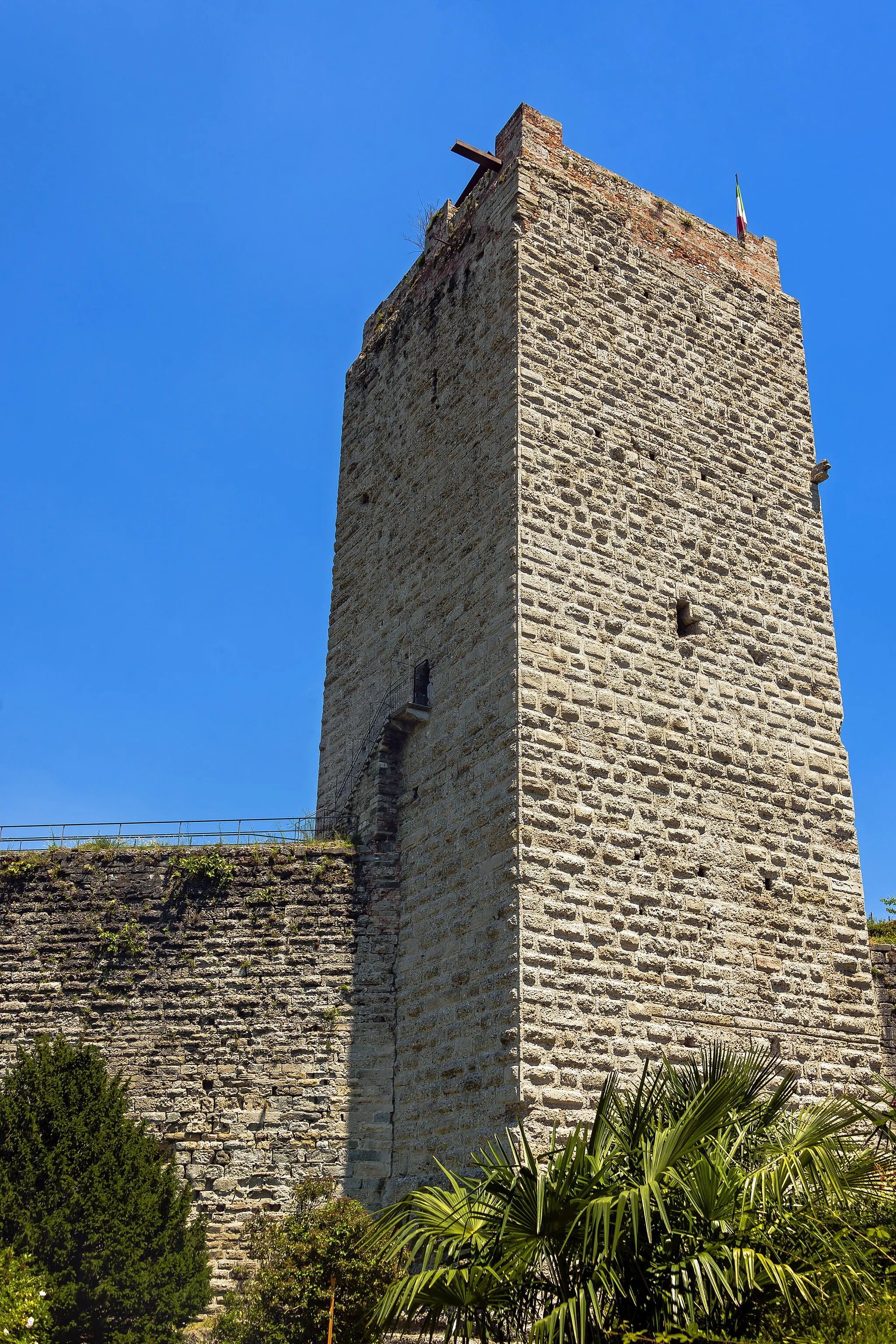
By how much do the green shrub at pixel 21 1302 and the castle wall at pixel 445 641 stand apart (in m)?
2.88

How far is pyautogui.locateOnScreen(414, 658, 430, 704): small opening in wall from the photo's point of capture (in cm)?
1080

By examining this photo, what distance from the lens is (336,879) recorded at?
10.7 metres

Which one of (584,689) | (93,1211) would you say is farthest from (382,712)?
(93,1211)

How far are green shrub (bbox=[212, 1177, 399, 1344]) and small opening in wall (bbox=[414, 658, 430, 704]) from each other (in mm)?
4372

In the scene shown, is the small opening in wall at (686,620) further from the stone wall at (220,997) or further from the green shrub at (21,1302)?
the green shrub at (21,1302)

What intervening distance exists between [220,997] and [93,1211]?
7.54 feet

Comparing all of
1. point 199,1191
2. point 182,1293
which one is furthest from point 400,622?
point 182,1293

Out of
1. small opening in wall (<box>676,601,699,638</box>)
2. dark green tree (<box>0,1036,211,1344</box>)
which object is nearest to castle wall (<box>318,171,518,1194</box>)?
small opening in wall (<box>676,601,699,638</box>)

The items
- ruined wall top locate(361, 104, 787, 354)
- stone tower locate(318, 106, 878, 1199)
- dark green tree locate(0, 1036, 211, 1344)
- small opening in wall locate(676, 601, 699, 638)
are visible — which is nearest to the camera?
dark green tree locate(0, 1036, 211, 1344)

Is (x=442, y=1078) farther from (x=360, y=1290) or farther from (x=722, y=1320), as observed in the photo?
(x=722, y=1320)

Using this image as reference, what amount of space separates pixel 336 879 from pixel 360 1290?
3778mm

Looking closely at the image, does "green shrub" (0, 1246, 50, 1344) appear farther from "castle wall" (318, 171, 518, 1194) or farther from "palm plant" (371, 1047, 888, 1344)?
"castle wall" (318, 171, 518, 1194)

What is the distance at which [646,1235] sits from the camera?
5711 millimetres

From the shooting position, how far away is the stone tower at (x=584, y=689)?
29.3ft
